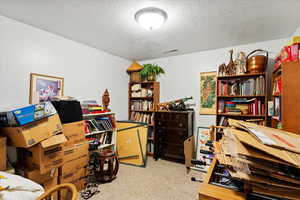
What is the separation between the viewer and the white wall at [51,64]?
1997 mm

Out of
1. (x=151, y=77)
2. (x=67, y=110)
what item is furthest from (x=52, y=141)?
(x=151, y=77)

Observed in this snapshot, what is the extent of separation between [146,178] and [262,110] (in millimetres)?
2366

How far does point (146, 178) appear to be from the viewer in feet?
8.17

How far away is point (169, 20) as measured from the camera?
201 cm

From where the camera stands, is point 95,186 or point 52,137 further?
point 95,186

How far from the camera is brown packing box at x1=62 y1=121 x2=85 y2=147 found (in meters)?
2.03

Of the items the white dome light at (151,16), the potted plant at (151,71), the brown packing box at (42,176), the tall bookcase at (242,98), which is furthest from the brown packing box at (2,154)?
the tall bookcase at (242,98)

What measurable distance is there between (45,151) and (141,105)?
2421 millimetres

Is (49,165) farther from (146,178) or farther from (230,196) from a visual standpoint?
(230,196)

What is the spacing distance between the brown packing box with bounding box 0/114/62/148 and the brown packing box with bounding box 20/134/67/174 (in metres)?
0.07

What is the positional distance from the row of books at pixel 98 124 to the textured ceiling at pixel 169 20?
155 centimetres

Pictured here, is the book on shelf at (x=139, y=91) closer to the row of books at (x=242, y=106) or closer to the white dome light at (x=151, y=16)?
the row of books at (x=242, y=106)

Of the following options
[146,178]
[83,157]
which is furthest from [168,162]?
[83,157]

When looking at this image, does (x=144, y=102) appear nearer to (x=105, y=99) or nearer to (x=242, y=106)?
(x=105, y=99)
